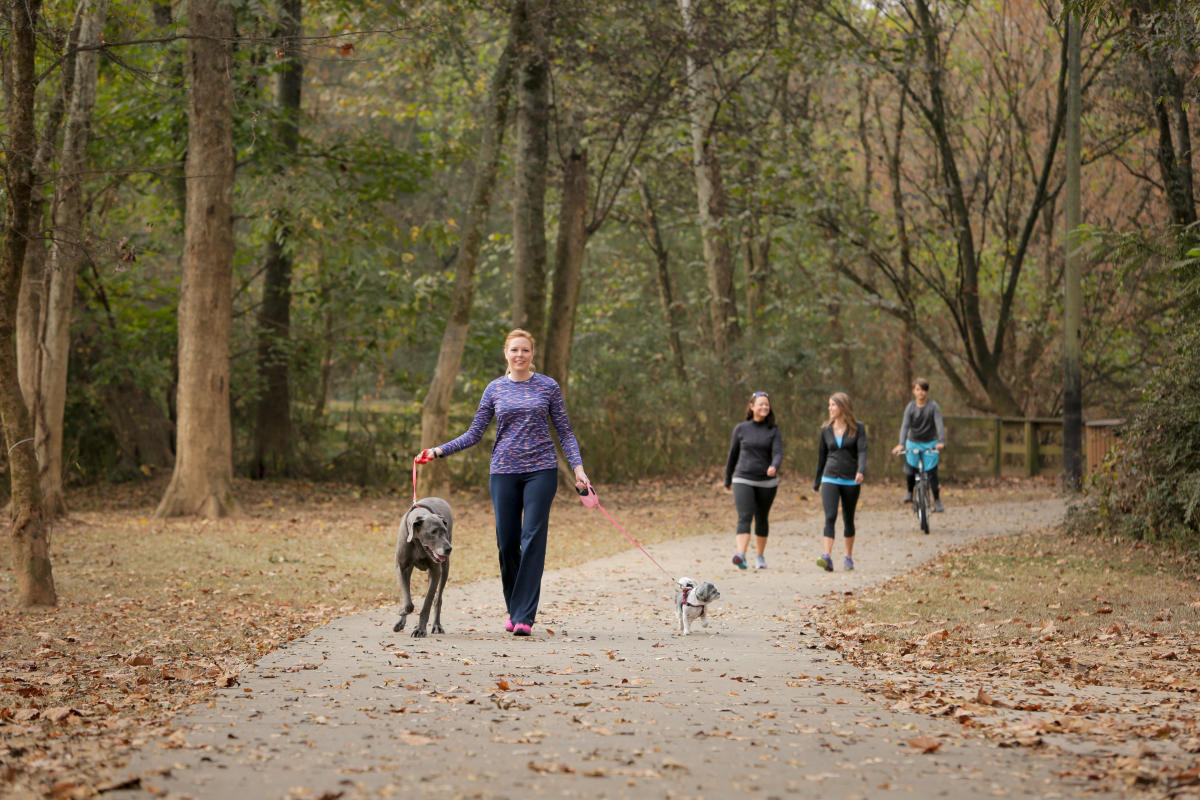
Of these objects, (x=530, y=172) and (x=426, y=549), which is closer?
(x=426, y=549)

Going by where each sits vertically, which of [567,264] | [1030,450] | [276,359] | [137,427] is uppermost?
[567,264]

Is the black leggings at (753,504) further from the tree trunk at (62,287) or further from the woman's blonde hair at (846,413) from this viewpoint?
the tree trunk at (62,287)

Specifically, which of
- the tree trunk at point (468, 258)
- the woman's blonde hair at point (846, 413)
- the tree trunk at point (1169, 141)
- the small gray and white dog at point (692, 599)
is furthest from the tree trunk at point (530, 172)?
the small gray and white dog at point (692, 599)

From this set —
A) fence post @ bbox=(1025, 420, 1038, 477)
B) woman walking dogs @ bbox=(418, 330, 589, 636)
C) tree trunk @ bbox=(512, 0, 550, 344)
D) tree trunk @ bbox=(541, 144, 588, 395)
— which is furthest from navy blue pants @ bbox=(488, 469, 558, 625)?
fence post @ bbox=(1025, 420, 1038, 477)

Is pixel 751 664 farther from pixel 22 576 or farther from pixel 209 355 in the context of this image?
pixel 209 355

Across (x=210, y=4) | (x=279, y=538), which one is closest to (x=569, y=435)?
(x=279, y=538)

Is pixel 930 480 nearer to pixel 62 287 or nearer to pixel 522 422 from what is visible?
A: pixel 522 422

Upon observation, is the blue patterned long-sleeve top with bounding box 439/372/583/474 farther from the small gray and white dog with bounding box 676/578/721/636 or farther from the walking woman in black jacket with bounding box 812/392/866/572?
the walking woman in black jacket with bounding box 812/392/866/572

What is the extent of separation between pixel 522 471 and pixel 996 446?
1982cm

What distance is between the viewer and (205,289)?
1745 centimetres

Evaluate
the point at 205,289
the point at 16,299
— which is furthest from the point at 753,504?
the point at 205,289

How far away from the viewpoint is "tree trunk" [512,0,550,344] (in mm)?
21125

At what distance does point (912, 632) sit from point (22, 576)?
7.20 meters

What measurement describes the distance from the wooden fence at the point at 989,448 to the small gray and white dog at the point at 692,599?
17.2 m
